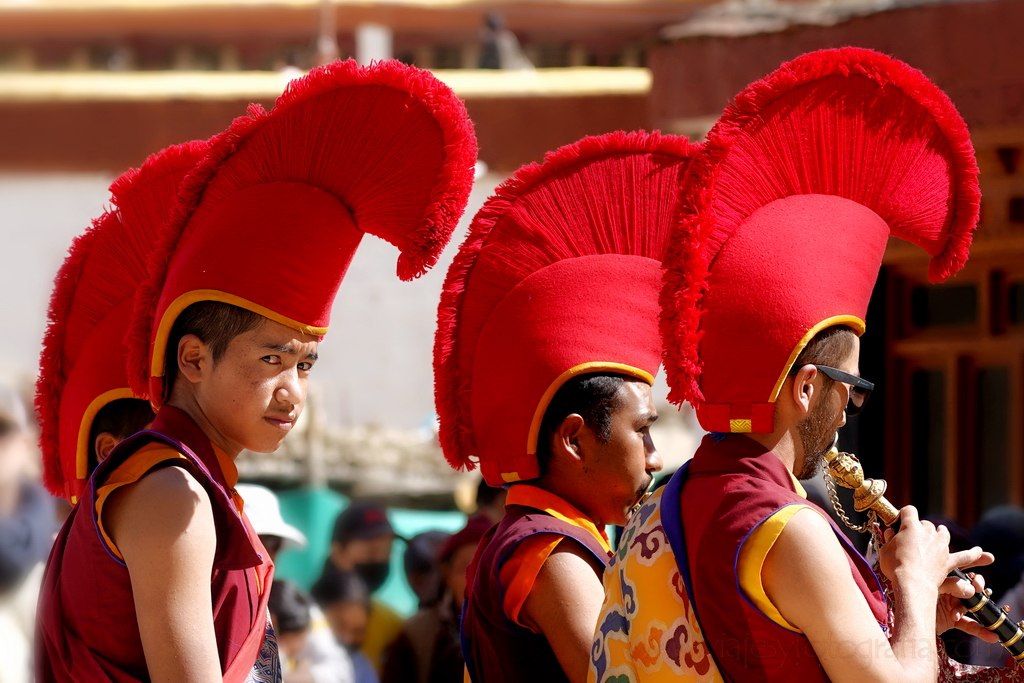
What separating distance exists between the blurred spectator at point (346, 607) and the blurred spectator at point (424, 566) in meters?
0.19

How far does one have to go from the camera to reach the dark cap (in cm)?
586

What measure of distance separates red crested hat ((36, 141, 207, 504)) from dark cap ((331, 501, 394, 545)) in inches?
110

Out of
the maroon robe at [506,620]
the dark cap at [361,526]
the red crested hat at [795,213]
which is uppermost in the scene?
the red crested hat at [795,213]

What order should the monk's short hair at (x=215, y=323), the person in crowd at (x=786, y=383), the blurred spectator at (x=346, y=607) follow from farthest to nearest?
the blurred spectator at (x=346, y=607) → the monk's short hair at (x=215, y=323) → the person in crowd at (x=786, y=383)

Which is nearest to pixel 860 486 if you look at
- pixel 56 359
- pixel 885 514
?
pixel 885 514

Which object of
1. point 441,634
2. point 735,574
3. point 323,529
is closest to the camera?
point 735,574

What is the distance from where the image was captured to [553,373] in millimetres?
2855

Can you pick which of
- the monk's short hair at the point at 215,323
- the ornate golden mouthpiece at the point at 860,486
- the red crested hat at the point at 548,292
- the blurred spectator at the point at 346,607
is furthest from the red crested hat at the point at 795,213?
the blurred spectator at the point at 346,607

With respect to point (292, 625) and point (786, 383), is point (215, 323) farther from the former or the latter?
point (292, 625)

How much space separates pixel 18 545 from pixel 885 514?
2.63 metres

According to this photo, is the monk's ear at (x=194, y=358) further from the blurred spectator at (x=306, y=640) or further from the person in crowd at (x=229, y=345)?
the blurred spectator at (x=306, y=640)

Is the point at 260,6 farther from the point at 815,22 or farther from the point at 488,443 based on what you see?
the point at 488,443

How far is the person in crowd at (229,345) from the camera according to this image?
2.27 metres

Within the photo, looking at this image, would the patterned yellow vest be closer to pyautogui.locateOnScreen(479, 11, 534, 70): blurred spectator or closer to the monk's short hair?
the monk's short hair
